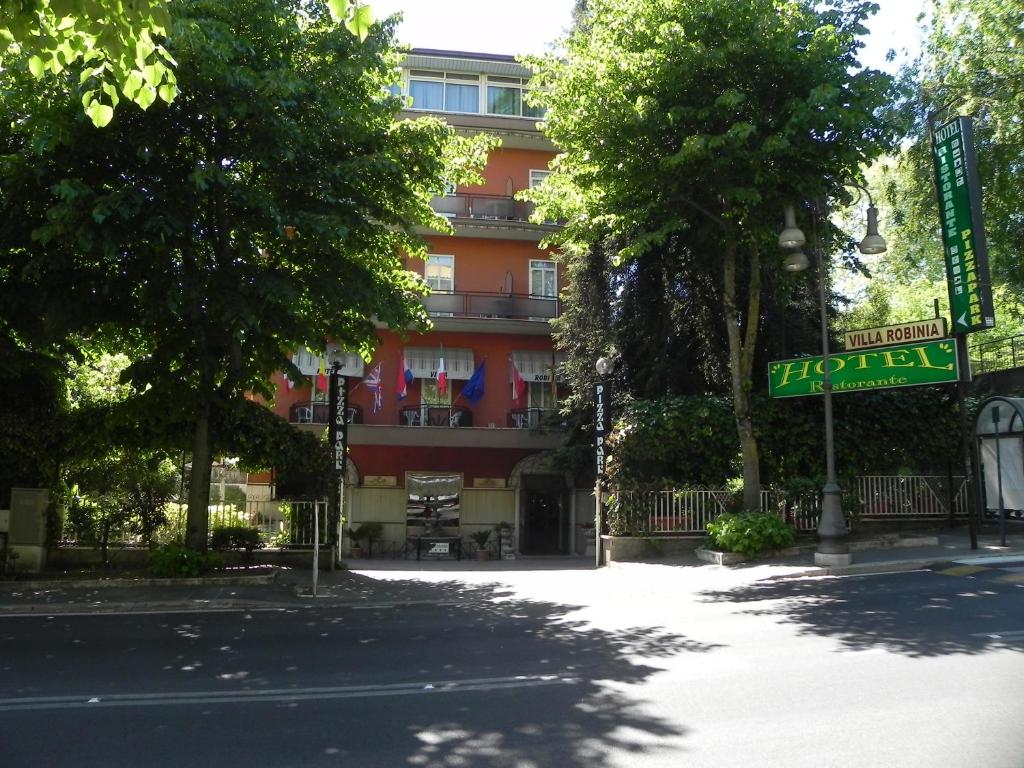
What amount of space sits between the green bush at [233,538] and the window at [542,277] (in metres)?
13.3

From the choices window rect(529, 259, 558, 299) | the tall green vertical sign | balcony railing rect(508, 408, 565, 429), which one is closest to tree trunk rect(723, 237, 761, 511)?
the tall green vertical sign

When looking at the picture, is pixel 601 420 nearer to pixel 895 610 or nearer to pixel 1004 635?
pixel 895 610

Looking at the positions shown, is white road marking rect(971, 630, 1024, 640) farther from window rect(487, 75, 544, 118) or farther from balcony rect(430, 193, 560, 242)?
window rect(487, 75, 544, 118)

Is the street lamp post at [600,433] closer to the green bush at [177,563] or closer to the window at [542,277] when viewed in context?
the green bush at [177,563]

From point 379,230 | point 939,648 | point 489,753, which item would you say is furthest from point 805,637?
point 379,230

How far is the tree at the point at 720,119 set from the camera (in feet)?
48.0

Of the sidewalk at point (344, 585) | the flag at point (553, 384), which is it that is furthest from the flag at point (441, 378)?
the sidewalk at point (344, 585)

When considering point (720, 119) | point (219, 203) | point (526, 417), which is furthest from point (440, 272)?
point (219, 203)

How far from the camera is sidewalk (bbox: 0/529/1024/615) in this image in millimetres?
12320

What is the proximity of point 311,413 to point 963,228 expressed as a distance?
59.2 ft

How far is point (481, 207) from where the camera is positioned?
87.9ft

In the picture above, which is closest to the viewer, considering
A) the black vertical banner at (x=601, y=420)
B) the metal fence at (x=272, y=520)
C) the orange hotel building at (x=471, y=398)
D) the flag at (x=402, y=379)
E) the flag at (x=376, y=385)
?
the metal fence at (x=272, y=520)

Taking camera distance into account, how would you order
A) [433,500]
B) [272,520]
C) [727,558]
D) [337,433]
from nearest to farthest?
[727,558] → [337,433] → [272,520] → [433,500]

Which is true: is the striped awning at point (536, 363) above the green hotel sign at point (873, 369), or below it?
above
